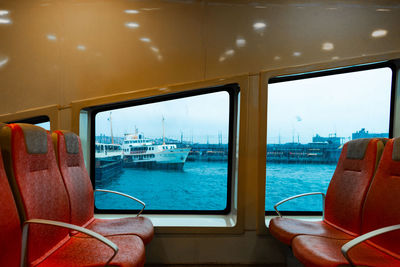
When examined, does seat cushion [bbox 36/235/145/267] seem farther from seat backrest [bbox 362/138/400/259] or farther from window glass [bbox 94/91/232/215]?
seat backrest [bbox 362/138/400/259]

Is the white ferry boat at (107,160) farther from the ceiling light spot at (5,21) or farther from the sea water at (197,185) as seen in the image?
the ceiling light spot at (5,21)

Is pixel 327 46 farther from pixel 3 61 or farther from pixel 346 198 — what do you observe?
pixel 3 61

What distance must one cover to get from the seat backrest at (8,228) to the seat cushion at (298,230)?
1.63m

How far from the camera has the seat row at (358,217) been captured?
1.40 metres

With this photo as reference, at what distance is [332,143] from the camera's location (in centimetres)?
259

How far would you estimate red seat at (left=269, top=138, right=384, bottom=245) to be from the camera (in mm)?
1747

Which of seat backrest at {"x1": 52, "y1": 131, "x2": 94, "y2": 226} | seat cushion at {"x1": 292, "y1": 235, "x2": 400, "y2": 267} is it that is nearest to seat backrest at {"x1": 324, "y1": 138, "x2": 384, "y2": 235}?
seat cushion at {"x1": 292, "y1": 235, "x2": 400, "y2": 267}

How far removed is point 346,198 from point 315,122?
37.8 inches

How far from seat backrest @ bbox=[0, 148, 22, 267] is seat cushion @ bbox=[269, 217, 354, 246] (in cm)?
163

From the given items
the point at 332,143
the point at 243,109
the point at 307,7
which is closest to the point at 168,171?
the point at 243,109

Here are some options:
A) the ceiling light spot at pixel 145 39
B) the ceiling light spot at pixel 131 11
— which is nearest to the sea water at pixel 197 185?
the ceiling light spot at pixel 145 39

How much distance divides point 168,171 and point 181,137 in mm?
407

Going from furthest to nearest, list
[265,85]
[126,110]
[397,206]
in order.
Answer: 1. [126,110]
2. [265,85]
3. [397,206]

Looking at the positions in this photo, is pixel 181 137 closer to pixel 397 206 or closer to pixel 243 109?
pixel 243 109
